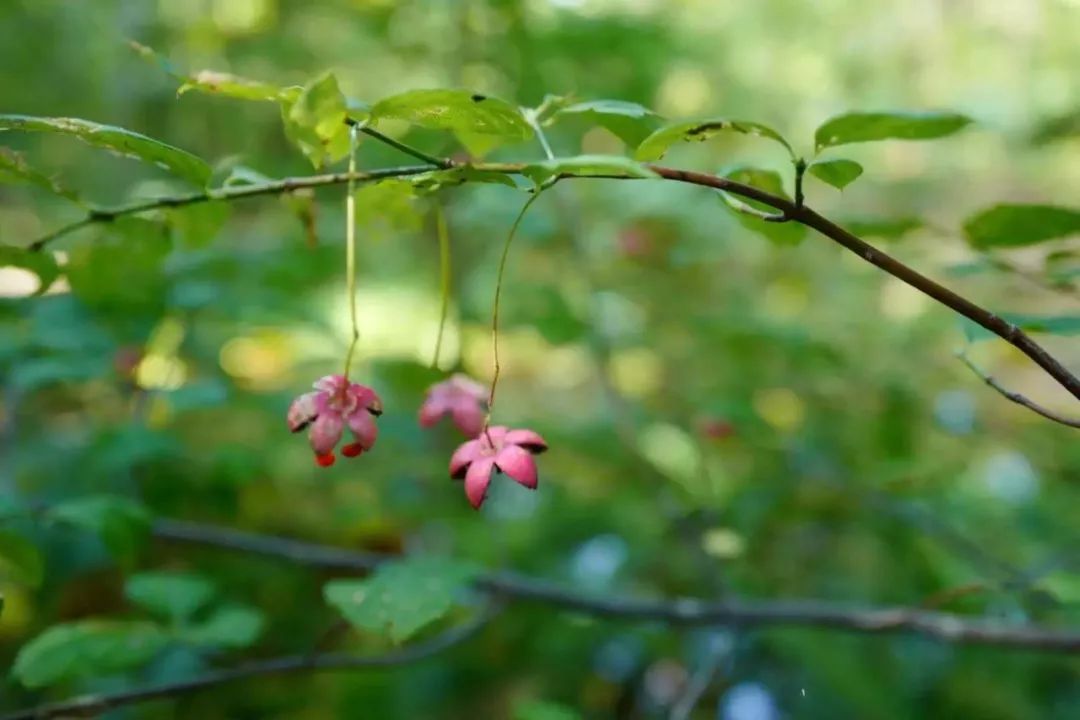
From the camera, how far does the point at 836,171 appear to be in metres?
0.59

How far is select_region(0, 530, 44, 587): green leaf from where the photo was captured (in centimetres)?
78

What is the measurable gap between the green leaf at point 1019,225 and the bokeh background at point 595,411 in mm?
378

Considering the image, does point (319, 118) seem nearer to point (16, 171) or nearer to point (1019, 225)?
point (16, 171)

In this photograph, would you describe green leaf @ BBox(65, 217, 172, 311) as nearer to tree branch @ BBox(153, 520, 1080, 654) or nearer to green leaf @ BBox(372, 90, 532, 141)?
green leaf @ BBox(372, 90, 532, 141)

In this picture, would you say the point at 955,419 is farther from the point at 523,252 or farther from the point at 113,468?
the point at 113,468

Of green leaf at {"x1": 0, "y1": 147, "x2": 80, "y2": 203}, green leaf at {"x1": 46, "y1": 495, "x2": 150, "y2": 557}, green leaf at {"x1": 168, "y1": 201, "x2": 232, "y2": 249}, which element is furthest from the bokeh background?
green leaf at {"x1": 0, "y1": 147, "x2": 80, "y2": 203}

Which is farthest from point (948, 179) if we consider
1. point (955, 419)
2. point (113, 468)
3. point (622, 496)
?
point (113, 468)

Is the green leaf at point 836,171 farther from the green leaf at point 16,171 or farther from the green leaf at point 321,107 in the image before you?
the green leaf at point 16,171

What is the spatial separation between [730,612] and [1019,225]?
697 mm

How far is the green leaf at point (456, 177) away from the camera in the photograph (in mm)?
551

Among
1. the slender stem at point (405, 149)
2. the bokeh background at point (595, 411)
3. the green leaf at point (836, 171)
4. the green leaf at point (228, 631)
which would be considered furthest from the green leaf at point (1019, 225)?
the green leaf at point (228, 631)

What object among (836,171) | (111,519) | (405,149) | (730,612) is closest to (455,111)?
(405,149)

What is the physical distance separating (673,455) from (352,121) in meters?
1.55

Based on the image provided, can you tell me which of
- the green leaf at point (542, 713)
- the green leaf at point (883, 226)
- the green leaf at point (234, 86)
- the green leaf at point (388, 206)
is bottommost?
the green leaf at point (542, 713)
